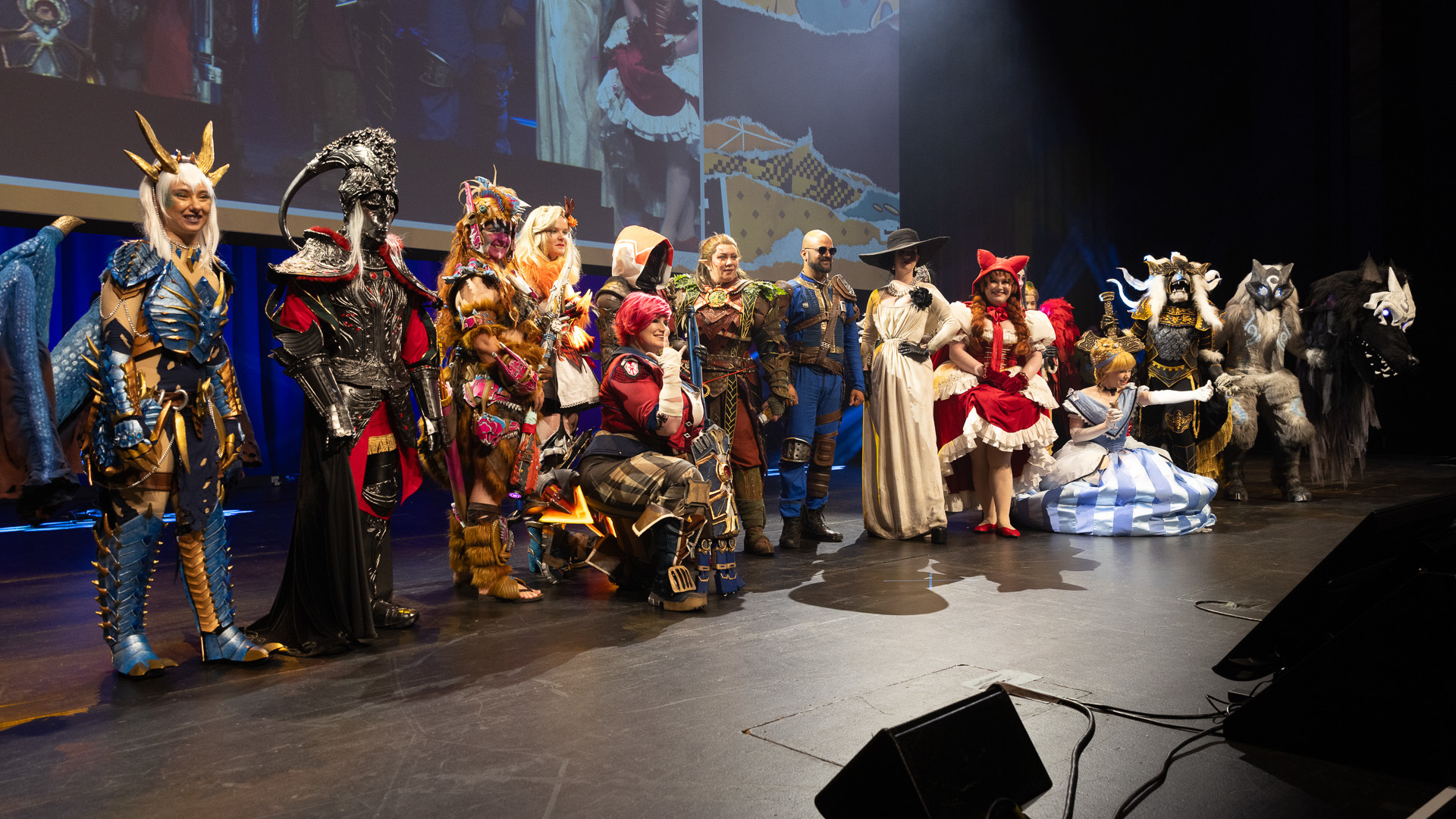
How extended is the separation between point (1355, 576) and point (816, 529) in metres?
3.63

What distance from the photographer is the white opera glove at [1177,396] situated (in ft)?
21.1

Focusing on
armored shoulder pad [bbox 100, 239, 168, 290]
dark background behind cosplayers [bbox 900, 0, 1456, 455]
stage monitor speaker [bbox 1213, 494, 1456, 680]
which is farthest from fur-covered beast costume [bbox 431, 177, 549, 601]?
dark background behind cosplayers [bbox 900, 0, 1456, 455]

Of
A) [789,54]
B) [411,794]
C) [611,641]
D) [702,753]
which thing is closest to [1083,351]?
[789,54]

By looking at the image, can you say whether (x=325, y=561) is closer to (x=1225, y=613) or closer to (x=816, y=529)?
(x=816, y=529)

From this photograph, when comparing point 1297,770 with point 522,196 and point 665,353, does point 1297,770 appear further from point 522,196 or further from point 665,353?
point 522,196

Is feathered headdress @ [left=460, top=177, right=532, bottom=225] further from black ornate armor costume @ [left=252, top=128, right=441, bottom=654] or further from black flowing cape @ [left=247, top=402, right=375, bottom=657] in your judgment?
black flowing cape @ [left=247, top=402, right=375, bottom=657]

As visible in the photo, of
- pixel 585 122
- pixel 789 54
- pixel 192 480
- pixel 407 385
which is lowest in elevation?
pixel 192 480

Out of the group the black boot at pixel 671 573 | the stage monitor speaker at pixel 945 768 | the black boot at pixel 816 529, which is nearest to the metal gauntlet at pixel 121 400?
the black boot at pixel 671 573

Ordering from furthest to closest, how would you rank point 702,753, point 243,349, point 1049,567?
point 243,349 → point 1049,567 → point 702,753

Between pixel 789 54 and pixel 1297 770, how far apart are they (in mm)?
7563

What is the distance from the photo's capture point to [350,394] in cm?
346

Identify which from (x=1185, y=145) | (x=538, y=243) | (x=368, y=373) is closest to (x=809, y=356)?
(x=538, y=243)

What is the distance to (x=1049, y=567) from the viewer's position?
187 inches

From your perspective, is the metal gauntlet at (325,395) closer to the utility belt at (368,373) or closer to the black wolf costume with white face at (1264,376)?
the utility belt at (368,373)
